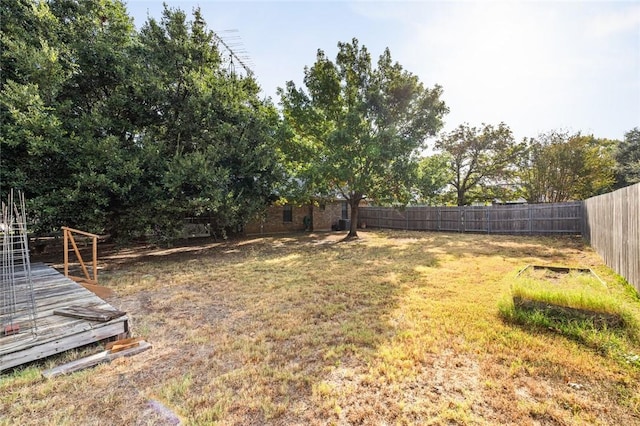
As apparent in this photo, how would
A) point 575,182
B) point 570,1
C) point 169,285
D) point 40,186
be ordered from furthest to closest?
point 575,182 < point 40,186 < point 169,285 < point 570,1

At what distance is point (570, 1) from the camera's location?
541 cm

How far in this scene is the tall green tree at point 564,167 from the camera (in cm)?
1612

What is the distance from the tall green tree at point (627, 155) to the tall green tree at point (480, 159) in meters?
9.97

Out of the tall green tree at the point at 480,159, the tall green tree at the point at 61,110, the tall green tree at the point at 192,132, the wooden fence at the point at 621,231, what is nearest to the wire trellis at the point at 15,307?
the tall green tree at the point at 61,110

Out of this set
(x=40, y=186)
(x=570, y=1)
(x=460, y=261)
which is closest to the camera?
(x=570, y=1)

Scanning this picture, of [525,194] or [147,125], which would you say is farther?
[525,194]

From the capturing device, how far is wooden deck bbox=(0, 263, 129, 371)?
2.71 m

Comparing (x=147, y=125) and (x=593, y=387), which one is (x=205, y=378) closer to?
(x=593, y=387)

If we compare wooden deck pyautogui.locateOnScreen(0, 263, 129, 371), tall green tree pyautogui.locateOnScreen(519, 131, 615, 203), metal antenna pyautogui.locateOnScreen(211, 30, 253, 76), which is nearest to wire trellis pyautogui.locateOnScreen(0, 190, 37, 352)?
wooden deck pyautogui.locateOnScreen(0, 263, 129, 371)

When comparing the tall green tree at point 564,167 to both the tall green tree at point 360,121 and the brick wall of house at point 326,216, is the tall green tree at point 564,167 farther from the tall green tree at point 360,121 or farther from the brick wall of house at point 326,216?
the brick wall of house at point 326,216

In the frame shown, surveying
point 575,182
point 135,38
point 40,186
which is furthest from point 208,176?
point 575,182

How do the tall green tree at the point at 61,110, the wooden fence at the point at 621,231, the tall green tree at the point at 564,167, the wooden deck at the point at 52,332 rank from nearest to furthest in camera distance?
1. the wooden deck at the point at 52,332
2. the wooden fence at the point at 621,231
3. the tall green tree at the point at 61,110
4. the tall green tree at the point at 564,167

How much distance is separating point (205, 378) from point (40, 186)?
7.73 metres

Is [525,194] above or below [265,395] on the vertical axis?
above
